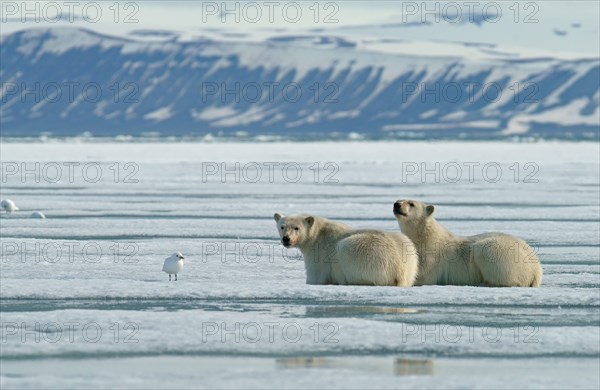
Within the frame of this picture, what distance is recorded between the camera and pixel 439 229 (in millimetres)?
10117

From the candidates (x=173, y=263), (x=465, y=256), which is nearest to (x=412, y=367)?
(x=465, y=256)

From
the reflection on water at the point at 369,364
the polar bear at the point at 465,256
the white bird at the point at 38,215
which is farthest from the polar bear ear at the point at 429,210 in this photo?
the white bird at the point at 38,215

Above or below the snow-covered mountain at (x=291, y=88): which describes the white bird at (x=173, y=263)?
below

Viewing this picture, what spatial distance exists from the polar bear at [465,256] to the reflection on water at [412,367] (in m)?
3.13

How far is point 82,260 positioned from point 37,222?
4.43m

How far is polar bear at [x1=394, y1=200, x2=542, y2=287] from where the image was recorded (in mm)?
9656

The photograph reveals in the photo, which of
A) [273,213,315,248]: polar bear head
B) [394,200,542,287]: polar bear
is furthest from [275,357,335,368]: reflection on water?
[394,200,542,287]: polar bear

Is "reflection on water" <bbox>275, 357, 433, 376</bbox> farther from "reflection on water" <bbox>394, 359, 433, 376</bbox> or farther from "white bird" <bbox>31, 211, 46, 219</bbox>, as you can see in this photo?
"white bird" <bbox>31, 211, 46, 219</bbox>

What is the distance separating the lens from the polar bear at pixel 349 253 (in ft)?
30.7

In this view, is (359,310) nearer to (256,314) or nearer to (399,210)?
(256,314)

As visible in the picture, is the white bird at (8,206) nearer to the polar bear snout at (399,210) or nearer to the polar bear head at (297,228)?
the polar bear head at (297,228)

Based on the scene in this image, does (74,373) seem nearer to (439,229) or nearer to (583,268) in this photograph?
(439,229)

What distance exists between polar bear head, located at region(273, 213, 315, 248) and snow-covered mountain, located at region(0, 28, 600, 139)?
14044 centimetres

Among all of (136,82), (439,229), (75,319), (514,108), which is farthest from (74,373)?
(136,82)
